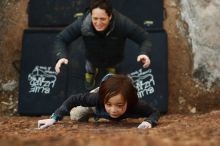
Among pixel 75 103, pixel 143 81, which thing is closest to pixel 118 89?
pixel 75 103

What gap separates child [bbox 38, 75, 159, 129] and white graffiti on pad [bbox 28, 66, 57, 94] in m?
2.55

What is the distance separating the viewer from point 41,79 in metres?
7.12

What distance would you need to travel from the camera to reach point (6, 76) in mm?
7422

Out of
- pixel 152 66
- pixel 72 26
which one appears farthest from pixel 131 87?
pixel 152 66

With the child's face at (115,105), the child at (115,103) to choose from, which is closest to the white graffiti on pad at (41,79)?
the child at (115,103)

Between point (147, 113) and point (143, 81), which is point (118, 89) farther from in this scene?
point (143, 81)

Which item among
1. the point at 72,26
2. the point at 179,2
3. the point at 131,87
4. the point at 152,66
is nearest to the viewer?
the point at 131,87

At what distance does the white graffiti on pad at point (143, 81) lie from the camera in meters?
6.94

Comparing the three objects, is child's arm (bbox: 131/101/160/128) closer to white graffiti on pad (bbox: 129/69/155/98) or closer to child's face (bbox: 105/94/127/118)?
child's face (bbox: 105/94/127/118)

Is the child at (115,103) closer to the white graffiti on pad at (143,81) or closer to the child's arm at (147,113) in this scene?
the child's arm at (147,113)

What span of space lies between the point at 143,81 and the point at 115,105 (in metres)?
2.82

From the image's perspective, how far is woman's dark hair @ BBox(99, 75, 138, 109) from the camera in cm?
→ 415

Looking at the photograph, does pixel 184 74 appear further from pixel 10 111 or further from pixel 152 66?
pixel 10 111

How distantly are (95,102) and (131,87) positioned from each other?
0.37m
